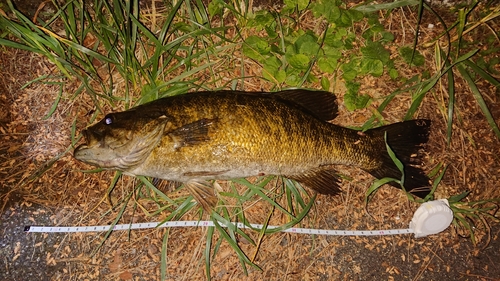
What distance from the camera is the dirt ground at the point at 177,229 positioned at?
2.97m

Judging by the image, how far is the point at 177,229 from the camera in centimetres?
302

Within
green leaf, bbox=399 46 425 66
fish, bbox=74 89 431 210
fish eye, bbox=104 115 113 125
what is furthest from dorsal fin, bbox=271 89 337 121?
fish eye, bbox=104 115 113 125

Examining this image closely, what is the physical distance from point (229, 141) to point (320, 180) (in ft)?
2.79

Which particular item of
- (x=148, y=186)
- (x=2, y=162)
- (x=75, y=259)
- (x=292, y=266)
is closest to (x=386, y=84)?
(x=292, y=266)

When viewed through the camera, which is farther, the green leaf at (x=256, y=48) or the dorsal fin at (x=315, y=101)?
the green leaf at (x=256, y=48)

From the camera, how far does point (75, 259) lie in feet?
9.71

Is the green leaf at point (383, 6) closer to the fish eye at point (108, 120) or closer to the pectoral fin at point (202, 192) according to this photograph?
the pectoral fin at point (202, 192)

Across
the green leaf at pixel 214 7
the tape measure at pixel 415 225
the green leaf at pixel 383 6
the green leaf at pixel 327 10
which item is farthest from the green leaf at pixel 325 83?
the tape measure at pixel 415 225

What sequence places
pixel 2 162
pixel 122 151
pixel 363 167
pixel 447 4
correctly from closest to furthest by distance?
1. pixel 122 151
2. pixel 363 167
3. pixel 2 162
4. pixel 447 4

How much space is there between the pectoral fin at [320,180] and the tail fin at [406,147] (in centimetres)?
34

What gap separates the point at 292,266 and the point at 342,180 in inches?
34.6

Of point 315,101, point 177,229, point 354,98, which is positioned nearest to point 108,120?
point 177,229

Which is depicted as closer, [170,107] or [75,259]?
[170,107]

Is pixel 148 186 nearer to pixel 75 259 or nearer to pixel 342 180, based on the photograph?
pixel 75 259
